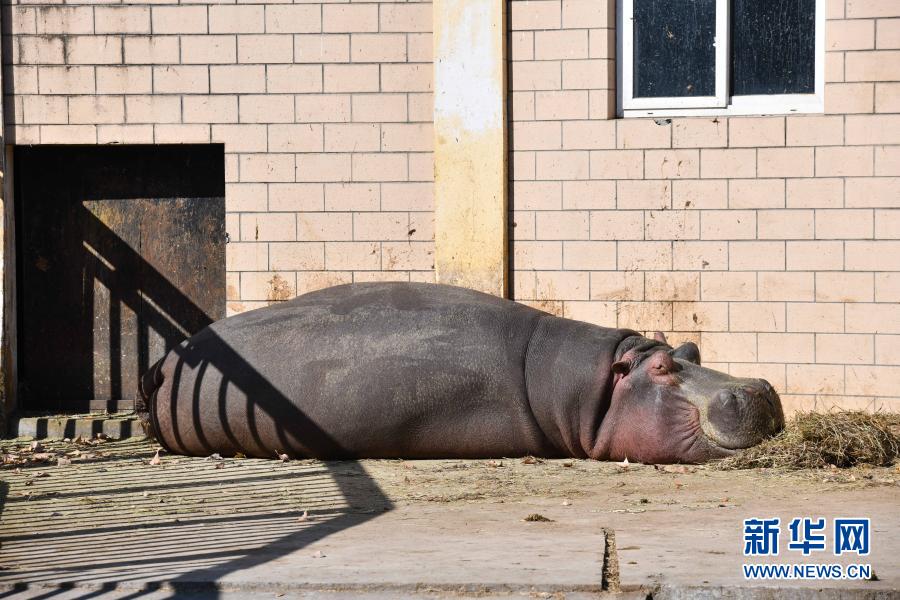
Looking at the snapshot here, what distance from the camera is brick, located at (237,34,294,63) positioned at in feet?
29.5

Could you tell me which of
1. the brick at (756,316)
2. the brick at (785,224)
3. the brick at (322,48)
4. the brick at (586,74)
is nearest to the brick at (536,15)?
the brick at (586,74)

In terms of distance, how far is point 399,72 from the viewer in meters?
8.97

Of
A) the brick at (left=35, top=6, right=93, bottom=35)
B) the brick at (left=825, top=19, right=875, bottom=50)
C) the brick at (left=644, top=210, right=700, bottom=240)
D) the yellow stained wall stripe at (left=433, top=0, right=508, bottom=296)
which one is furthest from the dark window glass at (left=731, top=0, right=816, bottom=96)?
the brick at (left=35, top=6, right=93, bottom=35)

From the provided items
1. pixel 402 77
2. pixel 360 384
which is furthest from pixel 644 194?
pixel 360 384

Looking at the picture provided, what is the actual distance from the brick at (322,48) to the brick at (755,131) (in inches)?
113

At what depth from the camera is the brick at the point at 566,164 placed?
8820mm

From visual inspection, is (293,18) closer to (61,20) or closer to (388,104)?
(388,104)

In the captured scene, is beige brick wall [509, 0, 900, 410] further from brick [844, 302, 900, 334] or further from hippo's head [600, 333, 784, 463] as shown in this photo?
hippo's head [600, 333, 784, 463]

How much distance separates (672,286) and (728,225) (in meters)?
0.59

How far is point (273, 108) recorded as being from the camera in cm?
902

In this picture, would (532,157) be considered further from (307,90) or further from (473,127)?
(307,90)

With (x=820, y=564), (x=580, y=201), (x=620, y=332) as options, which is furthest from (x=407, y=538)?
(x=580, y=201)

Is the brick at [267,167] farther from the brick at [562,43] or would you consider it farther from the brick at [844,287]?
the brick at [844,287]

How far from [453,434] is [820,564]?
132 inches
